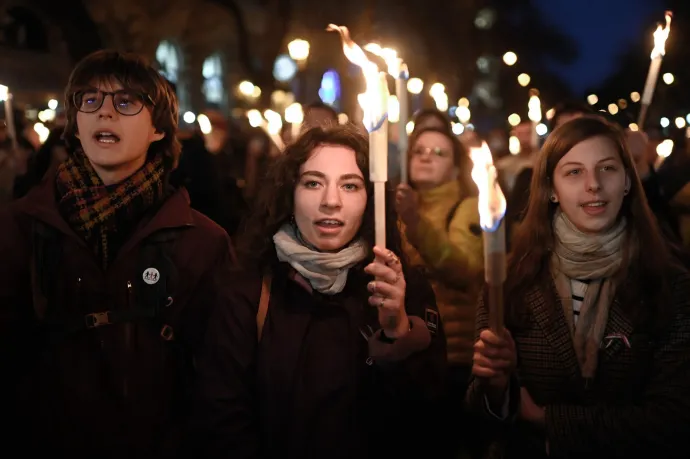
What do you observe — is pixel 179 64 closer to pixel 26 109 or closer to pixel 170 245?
pixel 26 109

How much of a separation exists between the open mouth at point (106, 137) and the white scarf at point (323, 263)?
932 millimetres

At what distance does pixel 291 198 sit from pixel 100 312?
35.9 inches

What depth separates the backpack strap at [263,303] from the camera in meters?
2.79

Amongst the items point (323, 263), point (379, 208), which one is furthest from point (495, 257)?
point (323, 263)

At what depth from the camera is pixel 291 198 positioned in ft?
9.81

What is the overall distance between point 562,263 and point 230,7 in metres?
16.3

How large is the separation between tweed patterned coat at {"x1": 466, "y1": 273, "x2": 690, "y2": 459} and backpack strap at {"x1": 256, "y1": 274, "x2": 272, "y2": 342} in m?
0.84

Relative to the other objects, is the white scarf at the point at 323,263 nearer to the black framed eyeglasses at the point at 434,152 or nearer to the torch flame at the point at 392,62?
the torch flame at the point at 392,62

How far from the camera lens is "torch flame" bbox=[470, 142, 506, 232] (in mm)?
2039

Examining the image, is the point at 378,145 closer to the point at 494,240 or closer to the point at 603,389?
the point at 494,240

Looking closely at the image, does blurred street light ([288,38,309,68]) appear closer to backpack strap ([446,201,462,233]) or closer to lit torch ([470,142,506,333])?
backpack strap ([446,201,462,233])

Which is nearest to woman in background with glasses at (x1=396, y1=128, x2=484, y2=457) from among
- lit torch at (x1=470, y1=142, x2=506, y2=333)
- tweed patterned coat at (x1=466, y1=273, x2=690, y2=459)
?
tweed patterned coat at (x1=466, y1=273, x2=690, y2=459)

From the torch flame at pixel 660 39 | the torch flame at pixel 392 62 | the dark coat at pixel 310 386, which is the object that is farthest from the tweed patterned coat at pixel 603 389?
the torch flame at pixel 660 39

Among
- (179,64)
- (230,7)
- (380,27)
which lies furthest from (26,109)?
(179,64)
